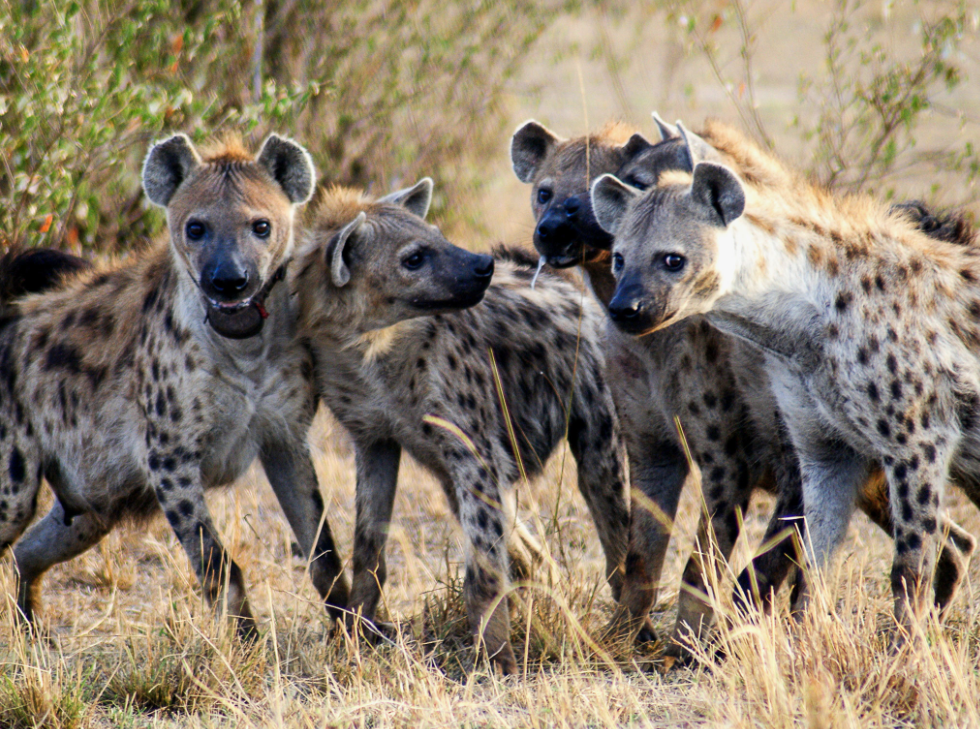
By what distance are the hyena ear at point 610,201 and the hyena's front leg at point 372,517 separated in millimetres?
1122

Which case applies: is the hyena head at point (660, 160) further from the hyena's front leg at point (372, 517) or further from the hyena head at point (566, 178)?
the hyena's front leg at point (372, 517)

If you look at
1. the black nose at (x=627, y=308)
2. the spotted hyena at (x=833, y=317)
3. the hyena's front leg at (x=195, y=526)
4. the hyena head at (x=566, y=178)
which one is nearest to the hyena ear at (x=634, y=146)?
the hyena head at (x=566, y=178)

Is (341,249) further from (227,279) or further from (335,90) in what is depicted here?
(335,90)

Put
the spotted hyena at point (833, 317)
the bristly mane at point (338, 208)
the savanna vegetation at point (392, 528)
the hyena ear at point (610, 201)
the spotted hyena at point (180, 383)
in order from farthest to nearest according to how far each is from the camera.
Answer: the bristly mane at point (338, 208) < the spotted hyena at point (180, 383) < the hyena ear at point (610, 201) < the spotted hyena at point (833, 317) < the savanna vegetation at point (392, 528)

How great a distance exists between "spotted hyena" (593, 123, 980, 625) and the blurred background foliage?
39.4 inches

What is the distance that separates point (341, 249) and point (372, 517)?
89cm

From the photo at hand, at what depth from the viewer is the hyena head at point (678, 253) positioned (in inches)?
119

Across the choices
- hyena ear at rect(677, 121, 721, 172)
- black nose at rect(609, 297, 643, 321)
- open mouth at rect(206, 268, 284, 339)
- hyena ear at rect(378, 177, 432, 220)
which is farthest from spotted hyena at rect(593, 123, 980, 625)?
open mouth at rect(206, 268, 284, 339)

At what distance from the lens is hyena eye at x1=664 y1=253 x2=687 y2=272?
3049mm

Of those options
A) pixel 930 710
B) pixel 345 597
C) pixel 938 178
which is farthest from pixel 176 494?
pixel 938 178

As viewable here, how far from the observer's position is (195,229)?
3.61 meters

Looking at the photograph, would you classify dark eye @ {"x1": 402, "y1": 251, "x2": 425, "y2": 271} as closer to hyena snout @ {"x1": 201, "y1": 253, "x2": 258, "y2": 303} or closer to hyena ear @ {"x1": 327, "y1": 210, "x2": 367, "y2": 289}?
hyena ear @ {"x1": 327, "y1": 210, "x2": 367, "y2": 289}

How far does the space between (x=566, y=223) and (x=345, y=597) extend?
1.38 meters

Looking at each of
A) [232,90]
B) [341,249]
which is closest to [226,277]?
[341,249]
